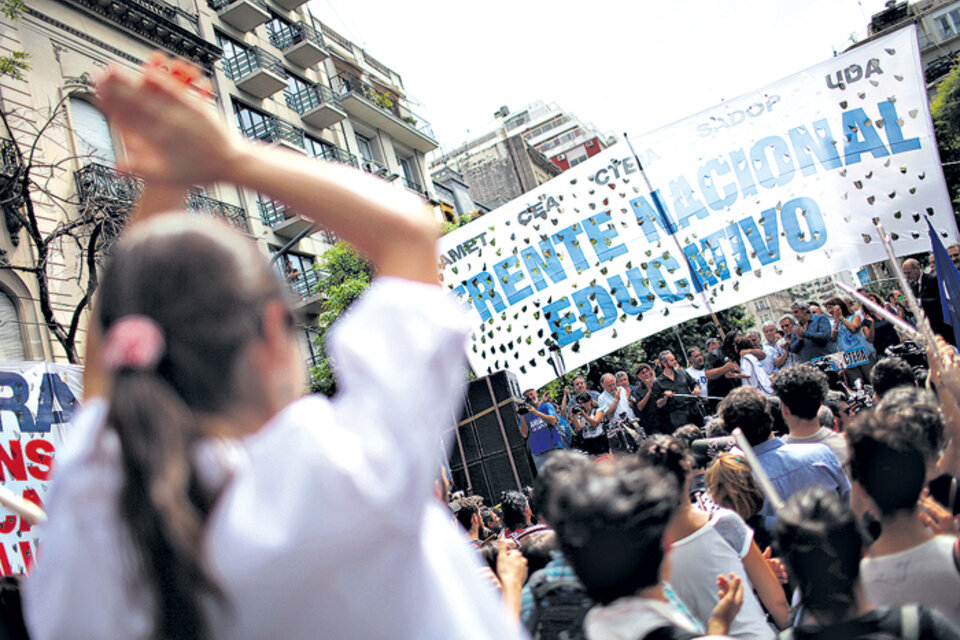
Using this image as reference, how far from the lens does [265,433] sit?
2.71ft

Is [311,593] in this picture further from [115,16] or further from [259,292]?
[115,16]

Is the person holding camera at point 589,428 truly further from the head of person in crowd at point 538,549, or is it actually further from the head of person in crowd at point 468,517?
the head of person in crowd at point 538,549

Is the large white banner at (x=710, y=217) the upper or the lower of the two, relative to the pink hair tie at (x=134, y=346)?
upper

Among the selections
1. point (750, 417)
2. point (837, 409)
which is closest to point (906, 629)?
point (750, 417)

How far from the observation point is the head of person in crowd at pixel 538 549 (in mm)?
2939

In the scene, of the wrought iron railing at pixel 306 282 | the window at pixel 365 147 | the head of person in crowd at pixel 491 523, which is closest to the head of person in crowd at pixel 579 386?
the head of person in crowd at pixel 491 523

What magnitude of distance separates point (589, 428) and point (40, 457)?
5.27m

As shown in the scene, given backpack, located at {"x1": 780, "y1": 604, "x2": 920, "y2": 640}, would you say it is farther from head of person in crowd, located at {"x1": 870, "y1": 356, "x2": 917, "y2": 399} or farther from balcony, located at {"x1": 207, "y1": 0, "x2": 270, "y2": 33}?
balcony, located at {"x1": 207, "y1": 0, "x2": 270, "y2": 33}

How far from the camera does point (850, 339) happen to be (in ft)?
28.5

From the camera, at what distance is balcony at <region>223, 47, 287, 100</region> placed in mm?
23188

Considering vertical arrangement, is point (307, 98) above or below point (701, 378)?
above

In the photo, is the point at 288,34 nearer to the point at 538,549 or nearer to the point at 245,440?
the point at 538,549

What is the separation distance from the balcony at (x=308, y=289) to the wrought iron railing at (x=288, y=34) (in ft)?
27.3

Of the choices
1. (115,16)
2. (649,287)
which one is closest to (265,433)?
(649,287)
